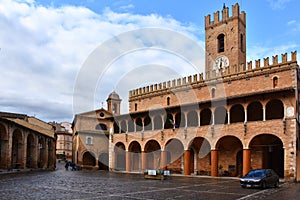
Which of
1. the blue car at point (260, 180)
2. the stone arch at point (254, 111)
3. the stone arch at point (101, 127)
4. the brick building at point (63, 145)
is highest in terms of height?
the stone arch at point (254, 111)

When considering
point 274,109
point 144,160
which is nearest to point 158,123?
point 144,160

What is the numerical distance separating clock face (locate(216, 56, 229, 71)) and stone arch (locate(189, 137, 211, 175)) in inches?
330

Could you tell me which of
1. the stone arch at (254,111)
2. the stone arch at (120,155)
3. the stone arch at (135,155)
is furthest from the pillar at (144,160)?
the stone arch at (254,111)

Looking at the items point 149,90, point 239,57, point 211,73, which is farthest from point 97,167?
point 239,57

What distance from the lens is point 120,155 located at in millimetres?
45500

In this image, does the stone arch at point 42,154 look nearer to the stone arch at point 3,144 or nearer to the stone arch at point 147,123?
the stone arch at point 3,144

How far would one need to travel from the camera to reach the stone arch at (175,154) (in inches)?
1479

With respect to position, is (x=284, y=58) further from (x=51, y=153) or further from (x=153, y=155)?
(x=51, y=153)

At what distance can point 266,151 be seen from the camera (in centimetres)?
3116

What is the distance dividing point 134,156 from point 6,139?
16022 mm

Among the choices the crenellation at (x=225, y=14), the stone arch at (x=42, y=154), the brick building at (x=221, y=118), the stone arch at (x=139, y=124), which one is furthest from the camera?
the stone arch at (x=42, y=154)

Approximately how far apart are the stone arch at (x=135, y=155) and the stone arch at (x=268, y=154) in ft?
48.9

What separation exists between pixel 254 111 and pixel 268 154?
4.11 meters

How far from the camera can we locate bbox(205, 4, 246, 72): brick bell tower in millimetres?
37938
